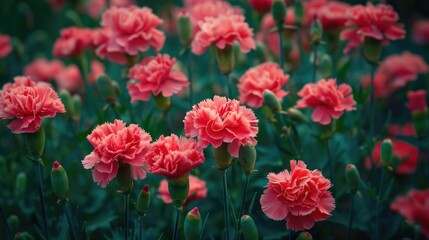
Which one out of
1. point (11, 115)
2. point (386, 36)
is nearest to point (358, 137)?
point (386, 36)

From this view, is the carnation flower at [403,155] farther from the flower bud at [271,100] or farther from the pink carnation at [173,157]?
the pink carnation at [173,157]

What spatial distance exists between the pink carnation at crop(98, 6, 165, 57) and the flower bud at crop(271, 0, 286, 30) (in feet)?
1.27

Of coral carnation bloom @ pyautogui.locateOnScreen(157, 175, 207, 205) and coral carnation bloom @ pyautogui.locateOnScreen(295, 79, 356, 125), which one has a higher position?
coral carnation bloom @ pyautogui.locateOnScreen(295, 79, 356, 125)

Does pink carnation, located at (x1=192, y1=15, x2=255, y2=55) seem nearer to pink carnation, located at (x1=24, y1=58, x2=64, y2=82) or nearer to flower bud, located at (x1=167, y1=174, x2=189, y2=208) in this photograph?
flower bud, located at (x1=167, y1=174, x2=189, y2=208)

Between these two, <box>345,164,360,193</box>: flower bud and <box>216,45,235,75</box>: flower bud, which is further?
<box>216,45,235,75</box>: flower bud

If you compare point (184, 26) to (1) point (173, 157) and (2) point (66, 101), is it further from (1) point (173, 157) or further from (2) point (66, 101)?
(1) point (173, 157)

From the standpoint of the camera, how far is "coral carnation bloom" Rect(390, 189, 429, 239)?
1.34 meters

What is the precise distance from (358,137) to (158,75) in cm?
72

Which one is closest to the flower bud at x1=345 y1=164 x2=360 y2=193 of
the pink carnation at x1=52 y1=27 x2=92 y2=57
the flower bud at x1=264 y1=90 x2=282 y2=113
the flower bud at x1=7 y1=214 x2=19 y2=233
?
the flower bud at x1=264 y1=90 x2=282 y2=113

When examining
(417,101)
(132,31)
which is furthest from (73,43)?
(417,101)

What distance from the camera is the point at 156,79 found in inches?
56.4

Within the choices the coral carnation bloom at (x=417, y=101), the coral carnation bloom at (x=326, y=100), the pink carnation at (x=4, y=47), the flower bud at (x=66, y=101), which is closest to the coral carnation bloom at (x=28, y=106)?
the flower bud at (x=66, y=101)

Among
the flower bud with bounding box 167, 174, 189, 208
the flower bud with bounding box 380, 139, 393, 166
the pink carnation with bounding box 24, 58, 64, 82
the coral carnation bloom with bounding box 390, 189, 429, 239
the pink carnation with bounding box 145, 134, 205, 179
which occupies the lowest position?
Result: the coral carnation bloom with bounding box 390, 189, 429, 239

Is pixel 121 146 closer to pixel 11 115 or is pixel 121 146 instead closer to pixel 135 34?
Result: pixel 11 115
